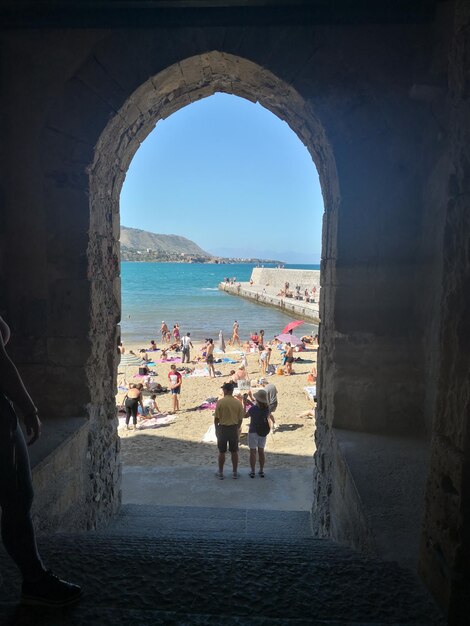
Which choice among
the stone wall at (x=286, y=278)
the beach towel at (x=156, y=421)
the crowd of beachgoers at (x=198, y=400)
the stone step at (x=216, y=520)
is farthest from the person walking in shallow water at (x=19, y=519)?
the stone wall at (x=286, y=278)

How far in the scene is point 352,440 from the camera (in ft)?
11.6

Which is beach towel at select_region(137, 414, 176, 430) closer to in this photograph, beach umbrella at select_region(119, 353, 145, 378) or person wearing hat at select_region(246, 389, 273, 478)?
person wearing hat at select_region(246, 389, 273, 478)

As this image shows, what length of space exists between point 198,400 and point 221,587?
9263mm

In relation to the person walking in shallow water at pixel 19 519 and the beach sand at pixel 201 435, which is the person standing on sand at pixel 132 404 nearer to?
the beach sand at pixel 201 435

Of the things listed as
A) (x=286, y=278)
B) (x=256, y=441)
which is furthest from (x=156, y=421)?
(x=286, y=278)

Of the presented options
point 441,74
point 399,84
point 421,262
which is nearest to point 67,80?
point 399,84

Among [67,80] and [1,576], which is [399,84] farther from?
[1,576]

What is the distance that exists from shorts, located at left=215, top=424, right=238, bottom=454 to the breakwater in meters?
22.3

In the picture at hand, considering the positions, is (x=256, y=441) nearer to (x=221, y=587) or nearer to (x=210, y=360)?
(x=221, y=587)

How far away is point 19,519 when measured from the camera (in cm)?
166

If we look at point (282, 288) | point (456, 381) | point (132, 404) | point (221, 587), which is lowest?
point (132, 404)

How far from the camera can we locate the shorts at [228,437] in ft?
19.4

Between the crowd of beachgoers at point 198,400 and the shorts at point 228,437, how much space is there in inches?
23.8

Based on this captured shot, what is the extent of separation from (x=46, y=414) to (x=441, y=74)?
3.92 meters
